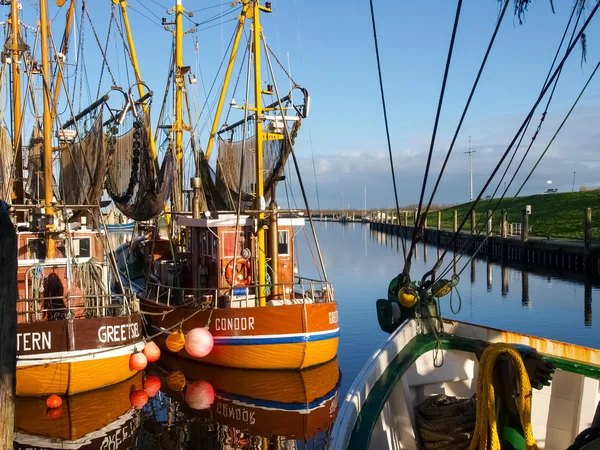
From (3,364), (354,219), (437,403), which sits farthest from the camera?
(354,219)

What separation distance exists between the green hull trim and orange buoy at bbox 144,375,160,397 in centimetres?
893

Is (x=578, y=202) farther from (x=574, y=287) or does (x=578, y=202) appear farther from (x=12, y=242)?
(x=12, y=242)

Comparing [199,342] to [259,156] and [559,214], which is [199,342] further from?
[559,214]

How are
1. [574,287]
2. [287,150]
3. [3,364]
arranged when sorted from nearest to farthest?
1. [3,364]
2. [287,150]
3. [574,287]

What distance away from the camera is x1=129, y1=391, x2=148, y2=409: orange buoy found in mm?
12859

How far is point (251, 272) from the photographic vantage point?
1593 centimetres

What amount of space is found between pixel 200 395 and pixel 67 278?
3.86 metres

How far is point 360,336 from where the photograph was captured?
20.0m

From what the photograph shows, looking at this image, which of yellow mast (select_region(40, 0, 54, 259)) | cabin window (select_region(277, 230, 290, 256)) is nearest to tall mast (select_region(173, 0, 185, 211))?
cabin window (select_region(277, 230, 290, 256))

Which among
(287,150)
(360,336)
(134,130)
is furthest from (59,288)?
(360,336)

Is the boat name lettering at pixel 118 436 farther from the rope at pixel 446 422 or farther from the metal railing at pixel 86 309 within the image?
the rope at pixel 446 422

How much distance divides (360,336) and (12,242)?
17.0 metres

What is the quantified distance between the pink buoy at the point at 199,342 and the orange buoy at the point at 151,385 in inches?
58.5

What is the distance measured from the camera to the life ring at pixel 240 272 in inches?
623
